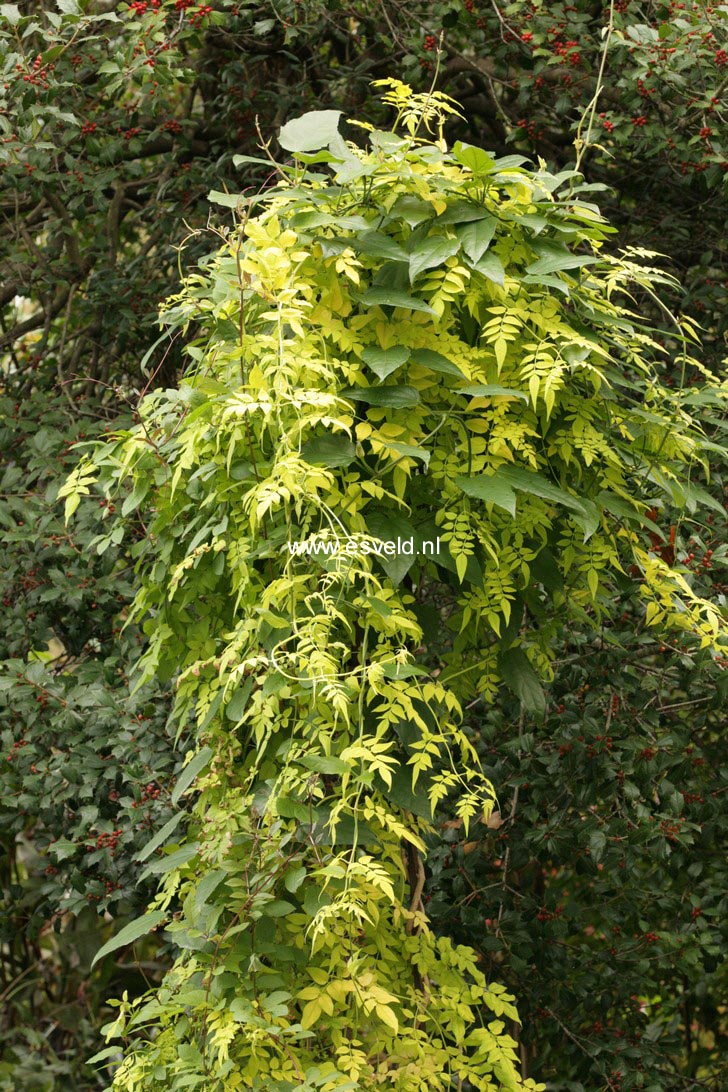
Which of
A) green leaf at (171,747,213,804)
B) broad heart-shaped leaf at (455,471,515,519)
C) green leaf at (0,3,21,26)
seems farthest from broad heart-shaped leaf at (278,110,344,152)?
green leaf at (0,3,21,26)

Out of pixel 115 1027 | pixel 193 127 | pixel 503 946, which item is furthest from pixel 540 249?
pixel 193 127

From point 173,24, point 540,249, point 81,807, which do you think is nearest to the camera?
point 540,249

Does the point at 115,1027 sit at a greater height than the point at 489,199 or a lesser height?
lesser

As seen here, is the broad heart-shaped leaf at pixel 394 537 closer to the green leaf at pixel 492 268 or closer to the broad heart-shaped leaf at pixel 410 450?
the broad heart-shaped leaf at pixel 410 450

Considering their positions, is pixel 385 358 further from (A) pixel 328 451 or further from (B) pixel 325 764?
(B) pixel 325 764

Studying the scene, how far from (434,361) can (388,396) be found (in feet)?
0.24

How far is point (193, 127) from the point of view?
321 cm

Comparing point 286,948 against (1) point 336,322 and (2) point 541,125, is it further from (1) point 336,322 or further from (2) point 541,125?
(2) point 541,125

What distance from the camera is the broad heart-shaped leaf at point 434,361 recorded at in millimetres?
1472

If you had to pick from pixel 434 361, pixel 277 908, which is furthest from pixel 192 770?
pixel 434 361

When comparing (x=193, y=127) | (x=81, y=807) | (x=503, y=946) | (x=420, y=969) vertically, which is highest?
(x=193, y=127)

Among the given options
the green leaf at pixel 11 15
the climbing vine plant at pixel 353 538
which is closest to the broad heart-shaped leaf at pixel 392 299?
the climbing vine plant at pixel 353 538

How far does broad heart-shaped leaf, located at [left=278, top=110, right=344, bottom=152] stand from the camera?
1505 millimetres

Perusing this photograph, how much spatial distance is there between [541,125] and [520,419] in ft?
5.67
